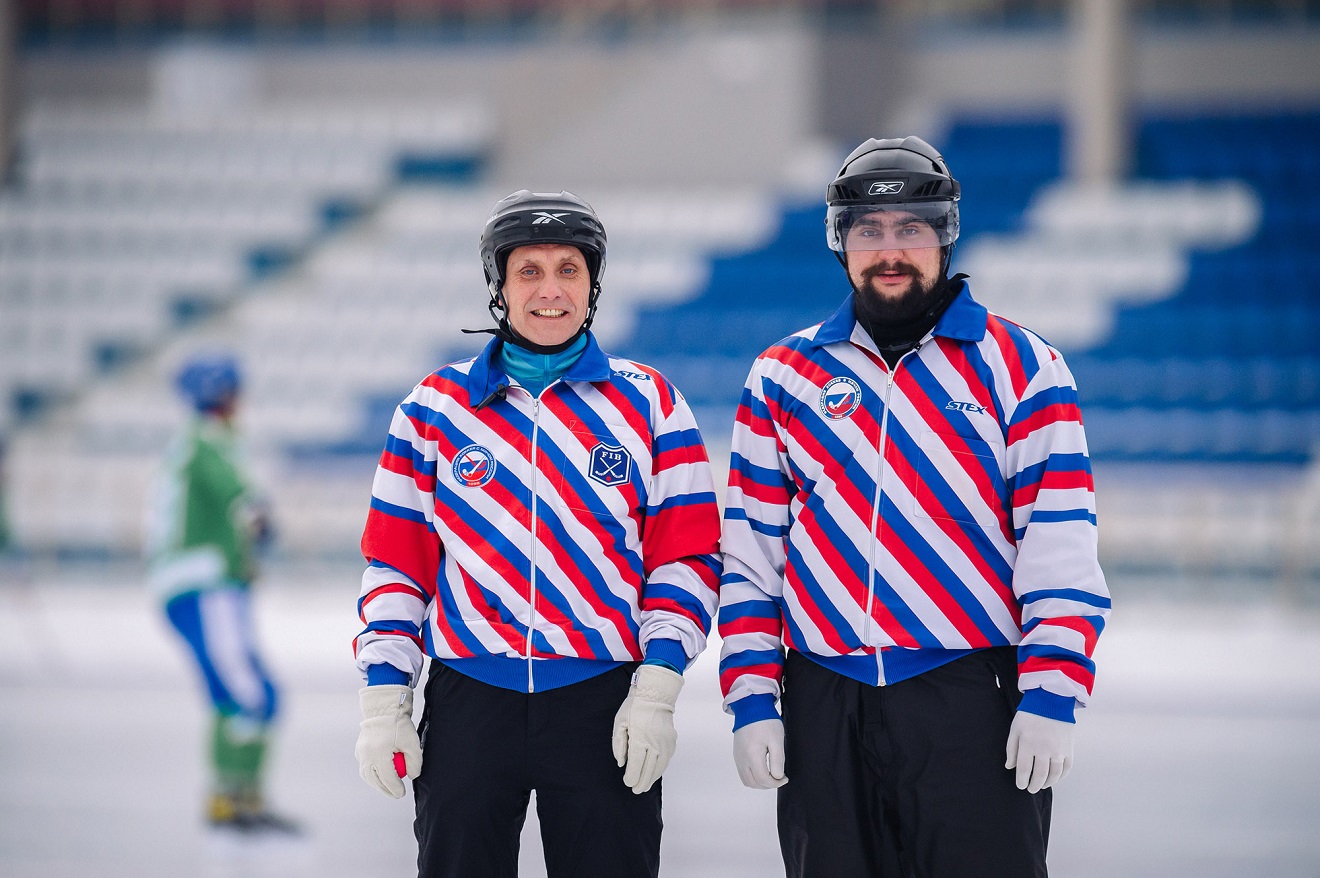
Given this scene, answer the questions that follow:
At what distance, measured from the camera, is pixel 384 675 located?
2.75 meters

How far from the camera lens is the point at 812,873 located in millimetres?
2713

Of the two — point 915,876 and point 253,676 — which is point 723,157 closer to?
point 253,676

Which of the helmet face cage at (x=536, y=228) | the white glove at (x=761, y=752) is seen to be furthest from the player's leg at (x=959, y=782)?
the helmet face cage at (x=536, y=228)

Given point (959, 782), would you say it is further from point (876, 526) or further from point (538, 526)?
point (538, 526)

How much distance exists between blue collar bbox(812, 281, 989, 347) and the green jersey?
135 inches

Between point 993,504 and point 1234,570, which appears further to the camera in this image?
point 1234,570

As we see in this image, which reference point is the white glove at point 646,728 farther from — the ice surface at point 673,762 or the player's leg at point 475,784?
the ice surface at point 673,762

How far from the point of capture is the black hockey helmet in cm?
277

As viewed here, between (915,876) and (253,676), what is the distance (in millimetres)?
3413

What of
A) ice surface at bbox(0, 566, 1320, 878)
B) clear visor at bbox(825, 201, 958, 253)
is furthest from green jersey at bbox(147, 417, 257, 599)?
clear visor at bbox(825, 201, 958, 253)

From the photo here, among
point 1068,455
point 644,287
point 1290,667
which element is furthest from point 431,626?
point 644,287

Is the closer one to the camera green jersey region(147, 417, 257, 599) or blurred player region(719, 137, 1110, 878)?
blurred player region(719, 137, 1110, 878)

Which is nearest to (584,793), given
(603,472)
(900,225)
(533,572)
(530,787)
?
(530,787)

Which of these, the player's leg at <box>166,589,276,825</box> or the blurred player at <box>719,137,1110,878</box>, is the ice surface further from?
the blurred player at <box>719,137,1110,878</box>
